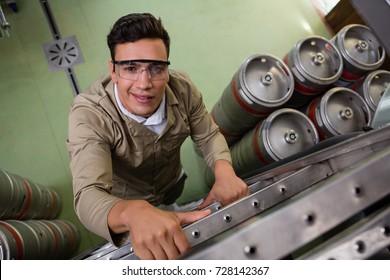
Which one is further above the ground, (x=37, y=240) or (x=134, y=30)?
(x=134, y=30)

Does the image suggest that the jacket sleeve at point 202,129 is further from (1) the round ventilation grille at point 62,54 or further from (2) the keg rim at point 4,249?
(1) the round ventilation grille at point 62,54

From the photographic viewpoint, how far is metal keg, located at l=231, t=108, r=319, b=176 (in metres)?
2.07

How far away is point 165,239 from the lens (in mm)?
799

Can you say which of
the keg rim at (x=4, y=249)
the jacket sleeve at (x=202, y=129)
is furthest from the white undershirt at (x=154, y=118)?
the keg rim at (x=4, y=249)

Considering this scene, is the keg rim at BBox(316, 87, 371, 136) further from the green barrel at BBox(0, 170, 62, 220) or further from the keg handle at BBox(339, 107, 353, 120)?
the green barrel at BBox(0, 170, 62, 220)

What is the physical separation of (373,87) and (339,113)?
45 cm

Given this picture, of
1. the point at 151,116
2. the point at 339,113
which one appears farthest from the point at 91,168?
the point at 339,113

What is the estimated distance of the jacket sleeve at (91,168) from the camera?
108 cm

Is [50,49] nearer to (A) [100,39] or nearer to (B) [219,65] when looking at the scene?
(A) [100,39]

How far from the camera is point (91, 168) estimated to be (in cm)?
122

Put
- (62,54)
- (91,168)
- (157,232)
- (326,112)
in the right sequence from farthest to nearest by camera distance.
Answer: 1. (62,54)
2. (326,112)
3. (91,168)
4. (157,232)

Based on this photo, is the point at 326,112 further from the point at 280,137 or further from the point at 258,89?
the point at 258,89

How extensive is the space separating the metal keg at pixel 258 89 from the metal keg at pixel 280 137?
0.08 meters
